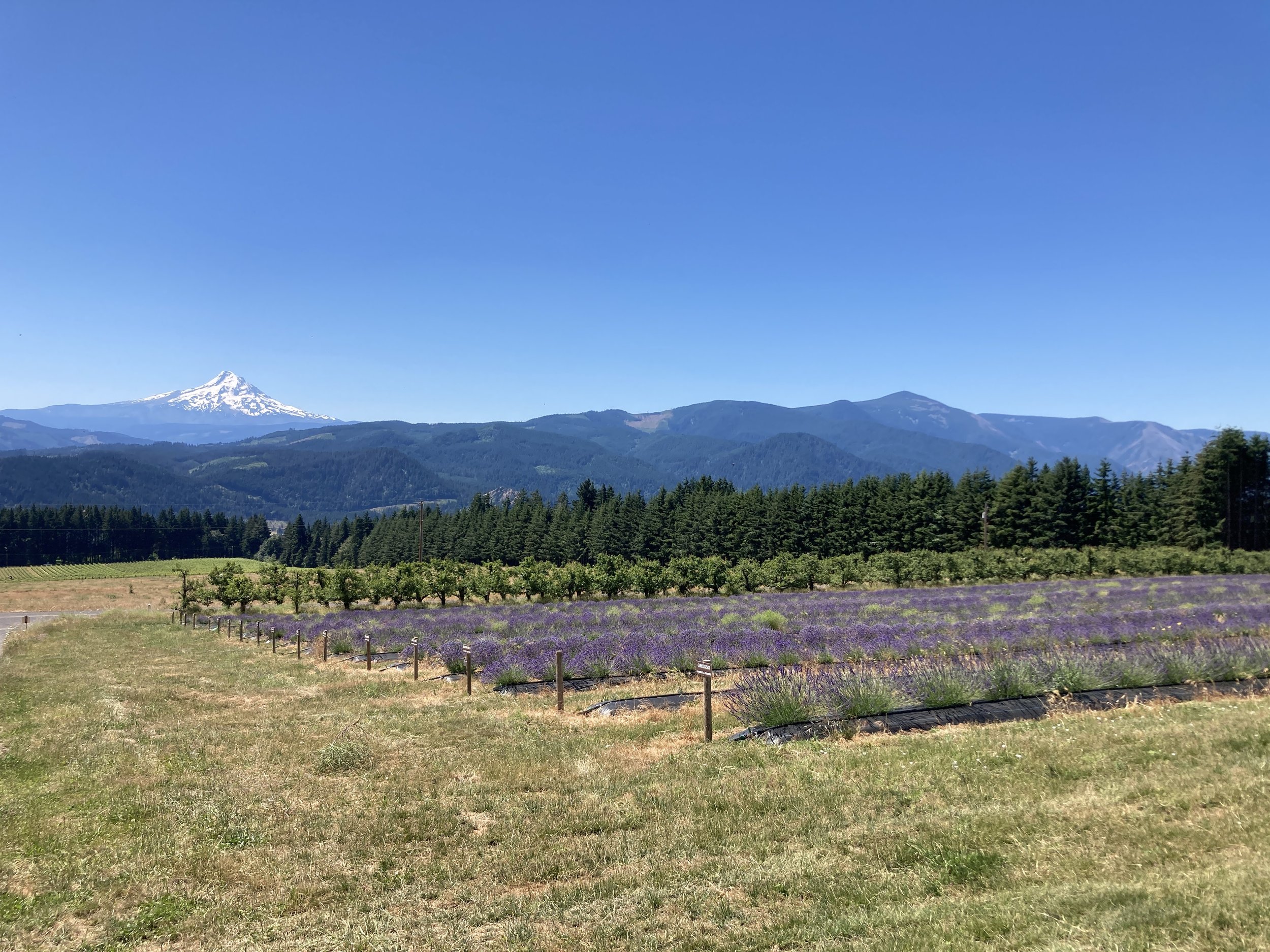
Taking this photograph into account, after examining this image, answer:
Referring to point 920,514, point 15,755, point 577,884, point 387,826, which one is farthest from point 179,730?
point 920,514

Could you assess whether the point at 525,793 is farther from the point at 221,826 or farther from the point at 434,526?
the point at 434,526

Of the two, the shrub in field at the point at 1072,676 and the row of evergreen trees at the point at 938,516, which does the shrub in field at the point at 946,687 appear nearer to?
the shrub in field at the point at 1072,676

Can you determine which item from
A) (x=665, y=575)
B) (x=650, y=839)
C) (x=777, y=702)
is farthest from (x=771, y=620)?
(x=665, y=575)

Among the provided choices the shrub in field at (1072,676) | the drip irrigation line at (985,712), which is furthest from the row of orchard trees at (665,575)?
the drip irrigation line at (985,712)

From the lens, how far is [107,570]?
132 metres

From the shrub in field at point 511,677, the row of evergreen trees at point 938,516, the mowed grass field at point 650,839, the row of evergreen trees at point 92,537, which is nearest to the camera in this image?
the mowed grass field at point 650,839

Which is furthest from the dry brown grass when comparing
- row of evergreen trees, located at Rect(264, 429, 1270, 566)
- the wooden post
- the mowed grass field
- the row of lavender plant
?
the row of lavender plant

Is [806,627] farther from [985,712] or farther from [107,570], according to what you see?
[107,570]

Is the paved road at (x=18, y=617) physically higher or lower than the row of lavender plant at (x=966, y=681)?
lower

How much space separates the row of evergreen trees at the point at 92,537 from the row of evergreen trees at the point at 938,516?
357 feet

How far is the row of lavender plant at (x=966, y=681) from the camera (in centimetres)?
1148

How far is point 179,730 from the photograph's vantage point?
45.4 ft

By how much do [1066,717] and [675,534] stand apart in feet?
290

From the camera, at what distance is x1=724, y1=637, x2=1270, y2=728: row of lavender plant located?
11484 millimetres
